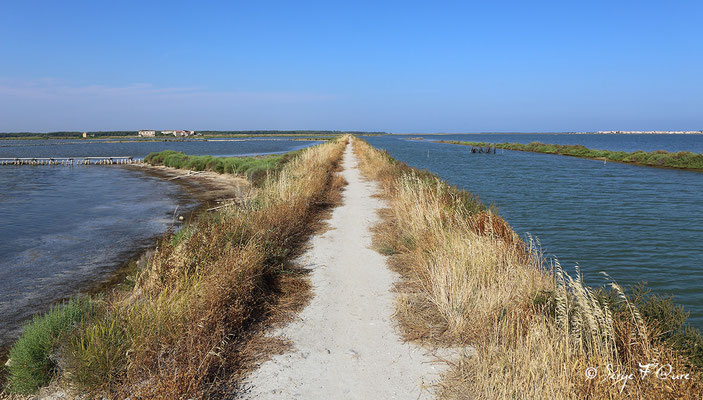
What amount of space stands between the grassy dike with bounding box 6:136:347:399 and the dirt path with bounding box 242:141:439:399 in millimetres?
403

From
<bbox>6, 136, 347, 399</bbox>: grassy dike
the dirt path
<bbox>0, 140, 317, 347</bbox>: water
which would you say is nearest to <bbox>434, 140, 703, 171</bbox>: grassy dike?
the dirt path

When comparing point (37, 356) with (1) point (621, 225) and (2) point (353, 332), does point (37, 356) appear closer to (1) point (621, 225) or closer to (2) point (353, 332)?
(2) point (353, 332)

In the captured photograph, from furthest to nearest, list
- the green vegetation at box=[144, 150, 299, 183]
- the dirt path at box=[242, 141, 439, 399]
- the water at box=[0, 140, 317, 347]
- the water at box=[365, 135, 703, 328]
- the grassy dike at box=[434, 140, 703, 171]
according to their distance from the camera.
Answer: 1. the grassy dike at box=[434, 140, 703, 171]
2. the green vegetation at box=[144, 150, 299, 183]
3. the water at box=[365, 135, 703, 328]
4. the water at box=[0, 140, 317, 347]
5. the dirt path at box=[242, 141, 439, 399]

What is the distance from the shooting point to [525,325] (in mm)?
4348

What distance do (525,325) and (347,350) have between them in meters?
1.90

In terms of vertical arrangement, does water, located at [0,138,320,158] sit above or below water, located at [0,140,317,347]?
above

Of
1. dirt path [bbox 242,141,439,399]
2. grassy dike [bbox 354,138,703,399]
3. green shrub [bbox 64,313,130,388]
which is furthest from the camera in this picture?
dirt path [bbox 242,141,439,399]

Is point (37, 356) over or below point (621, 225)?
over

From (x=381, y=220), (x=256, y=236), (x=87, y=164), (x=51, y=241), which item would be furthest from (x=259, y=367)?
(x=87, y=164)

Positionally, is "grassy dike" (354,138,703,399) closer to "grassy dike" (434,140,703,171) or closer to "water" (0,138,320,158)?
"grassy dike" (434,140,703,171)

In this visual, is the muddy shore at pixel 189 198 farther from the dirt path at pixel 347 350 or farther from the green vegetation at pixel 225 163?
the dirt path at pixel 347 350

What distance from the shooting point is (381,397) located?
377 centimetres

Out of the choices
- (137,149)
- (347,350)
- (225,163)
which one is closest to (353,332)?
(347,350)

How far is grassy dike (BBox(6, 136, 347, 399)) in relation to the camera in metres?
3.70
